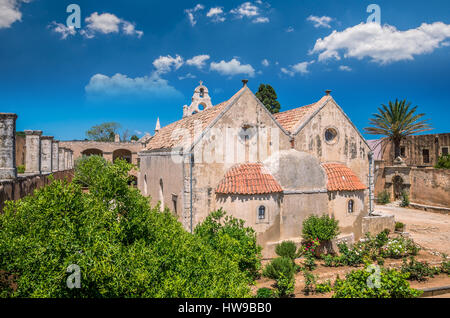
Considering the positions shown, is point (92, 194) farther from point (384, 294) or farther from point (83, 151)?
point (83, 151)

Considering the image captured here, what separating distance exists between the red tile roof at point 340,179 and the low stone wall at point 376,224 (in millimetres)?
2267

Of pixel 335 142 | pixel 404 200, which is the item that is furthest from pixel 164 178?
pixel 404 200

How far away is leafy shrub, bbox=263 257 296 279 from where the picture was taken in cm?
1148

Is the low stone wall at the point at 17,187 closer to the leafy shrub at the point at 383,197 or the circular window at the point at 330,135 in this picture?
the circular window at the point at 330,135

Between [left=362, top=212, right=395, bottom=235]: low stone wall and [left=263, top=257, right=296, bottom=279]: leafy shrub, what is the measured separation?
6.78 m

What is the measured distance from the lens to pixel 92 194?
730 centimetres

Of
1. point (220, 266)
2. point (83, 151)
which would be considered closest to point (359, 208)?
point (220, 266)

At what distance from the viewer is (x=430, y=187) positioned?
94.2ft

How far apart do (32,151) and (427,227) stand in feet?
86.8

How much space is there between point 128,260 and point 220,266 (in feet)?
6.95

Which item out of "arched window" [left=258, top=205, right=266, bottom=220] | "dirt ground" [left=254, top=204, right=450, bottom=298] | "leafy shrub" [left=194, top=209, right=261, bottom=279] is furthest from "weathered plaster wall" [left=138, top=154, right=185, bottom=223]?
"dirt ground" [left=254, top=204, right=450, bottom=298]

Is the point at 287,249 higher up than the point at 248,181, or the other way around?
the point at 248,181

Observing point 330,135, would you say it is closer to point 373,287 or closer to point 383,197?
point 373,287

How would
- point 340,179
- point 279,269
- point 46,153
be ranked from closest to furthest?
point 279,269 < point 340,179 < point 46,153
